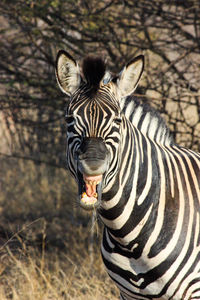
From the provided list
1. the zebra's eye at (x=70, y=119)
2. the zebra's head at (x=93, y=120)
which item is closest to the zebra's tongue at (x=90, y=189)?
the zebra's head at (x=93, y=120)

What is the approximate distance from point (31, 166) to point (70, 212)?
1610mm

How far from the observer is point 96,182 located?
2.72 meters

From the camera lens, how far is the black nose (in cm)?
266

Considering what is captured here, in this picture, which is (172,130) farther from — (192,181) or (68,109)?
(68,109)

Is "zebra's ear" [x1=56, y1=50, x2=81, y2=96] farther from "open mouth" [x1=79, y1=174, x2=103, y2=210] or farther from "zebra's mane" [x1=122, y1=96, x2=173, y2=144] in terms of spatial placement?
"open mouth" [x1=79, y1=174, x2=103, y2=210]

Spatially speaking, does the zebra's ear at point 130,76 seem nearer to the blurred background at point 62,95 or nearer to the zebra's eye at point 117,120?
the zebra's eye at point 117,120

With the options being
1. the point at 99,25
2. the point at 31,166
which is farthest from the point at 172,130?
the point at 31,166

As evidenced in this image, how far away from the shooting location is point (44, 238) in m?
5.92

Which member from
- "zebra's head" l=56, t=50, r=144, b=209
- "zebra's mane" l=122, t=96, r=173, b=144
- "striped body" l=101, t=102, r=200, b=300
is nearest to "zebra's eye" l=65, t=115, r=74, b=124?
"zebra's head" l=56, t=50, r=144, b=209

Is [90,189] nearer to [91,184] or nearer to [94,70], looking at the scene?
[91,184]

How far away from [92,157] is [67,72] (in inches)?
31.2

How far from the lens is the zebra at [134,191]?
9.61 ft

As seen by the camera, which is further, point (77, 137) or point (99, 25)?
point (99, 25)

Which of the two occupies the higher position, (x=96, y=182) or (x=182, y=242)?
(x=96, y=182)
